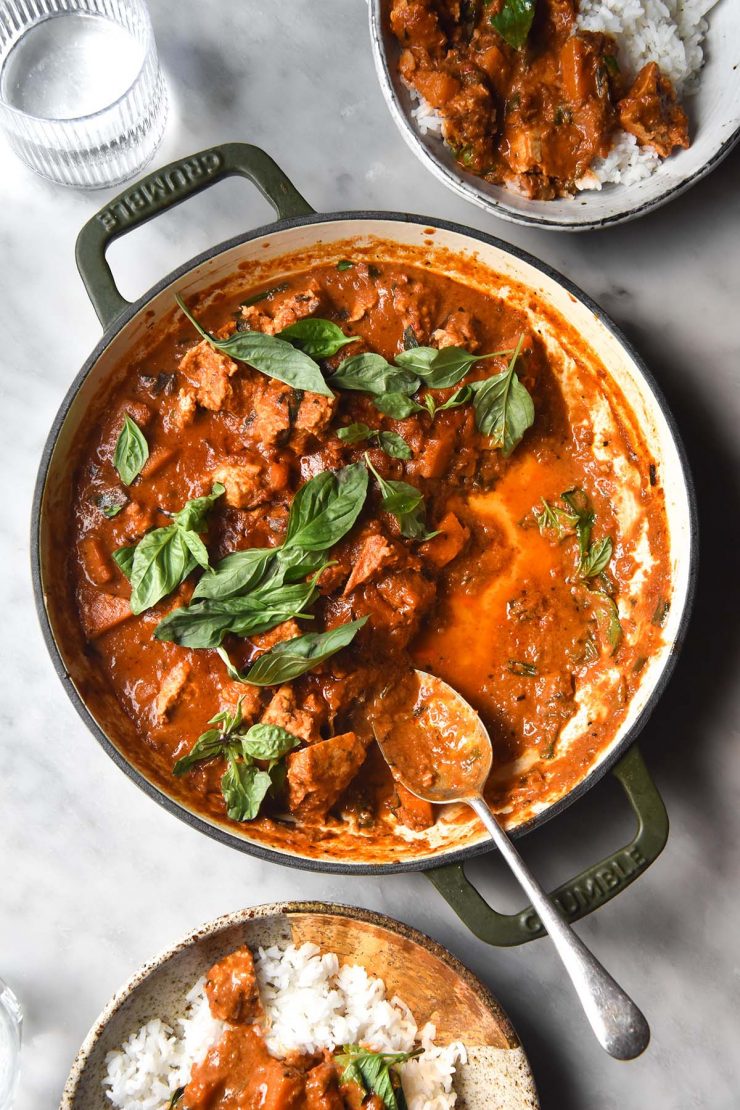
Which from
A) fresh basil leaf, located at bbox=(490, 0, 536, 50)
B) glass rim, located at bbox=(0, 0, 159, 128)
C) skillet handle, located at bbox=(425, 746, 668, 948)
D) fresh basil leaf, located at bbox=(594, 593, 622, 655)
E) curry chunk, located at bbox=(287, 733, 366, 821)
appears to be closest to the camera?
skillet handle, located at bbox=(425, 746, 668, 948)

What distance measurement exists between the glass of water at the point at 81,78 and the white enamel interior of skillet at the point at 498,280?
617 mm

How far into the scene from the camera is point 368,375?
2898mm

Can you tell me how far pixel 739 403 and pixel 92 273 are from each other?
206 cm

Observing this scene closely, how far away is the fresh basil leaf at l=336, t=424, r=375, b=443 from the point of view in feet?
9.52

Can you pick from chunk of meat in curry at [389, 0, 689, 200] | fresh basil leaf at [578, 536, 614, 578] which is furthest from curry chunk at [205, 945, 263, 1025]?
chunk of meat in curry at [389, 0, 689, 200]

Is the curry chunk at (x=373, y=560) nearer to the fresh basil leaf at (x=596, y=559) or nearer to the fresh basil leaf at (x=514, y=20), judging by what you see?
the fresh basil leaf at (x=596, y=559)

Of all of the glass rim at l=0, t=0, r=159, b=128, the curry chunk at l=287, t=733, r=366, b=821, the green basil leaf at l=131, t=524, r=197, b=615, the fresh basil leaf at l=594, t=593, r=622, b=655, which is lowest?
the fresh basil leaf at l=594, t=593, r=622, b=655

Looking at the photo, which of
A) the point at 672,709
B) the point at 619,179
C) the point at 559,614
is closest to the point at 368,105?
the point at 619,179

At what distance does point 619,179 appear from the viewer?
301 cm

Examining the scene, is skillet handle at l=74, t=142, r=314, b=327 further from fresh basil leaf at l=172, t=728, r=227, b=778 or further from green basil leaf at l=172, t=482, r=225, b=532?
fresh basil leaf at l=172, t=728, r=227, b=778

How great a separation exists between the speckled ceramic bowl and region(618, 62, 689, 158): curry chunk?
242cm

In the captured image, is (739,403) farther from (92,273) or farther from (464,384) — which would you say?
(92,273)

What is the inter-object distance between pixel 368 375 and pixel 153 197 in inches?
30.1

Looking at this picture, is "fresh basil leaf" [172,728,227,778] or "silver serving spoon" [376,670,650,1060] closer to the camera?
"fresh basil leaf" [172,728,227,778]
